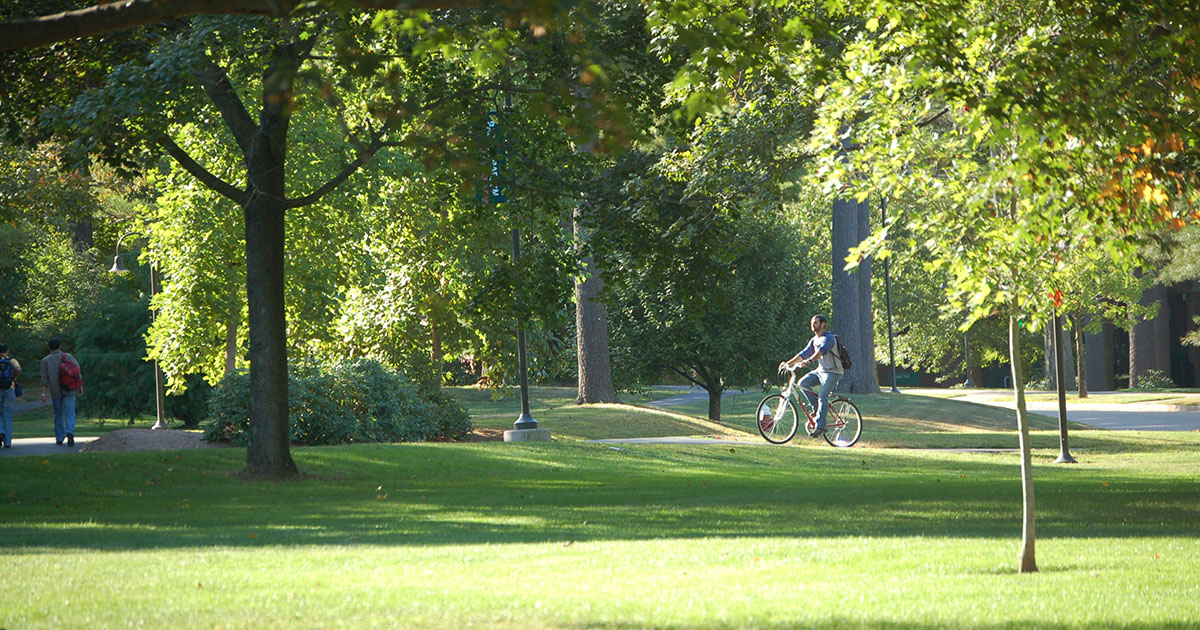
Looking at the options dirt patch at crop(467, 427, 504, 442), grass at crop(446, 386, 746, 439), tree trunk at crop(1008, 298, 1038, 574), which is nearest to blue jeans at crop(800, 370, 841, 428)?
grass at crop(446, 386, 746, 439)

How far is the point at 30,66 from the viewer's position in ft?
44.1

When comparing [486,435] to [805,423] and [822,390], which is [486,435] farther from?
[822,390]

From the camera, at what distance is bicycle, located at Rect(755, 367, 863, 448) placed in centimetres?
2028

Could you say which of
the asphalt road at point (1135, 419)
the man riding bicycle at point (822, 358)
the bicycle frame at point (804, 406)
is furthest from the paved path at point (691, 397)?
the man riding bicycle at point (822, 358)

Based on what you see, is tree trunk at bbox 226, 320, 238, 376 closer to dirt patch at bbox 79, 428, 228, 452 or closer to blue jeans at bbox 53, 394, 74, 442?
blue jeans at bbox 53, 394, 74, 442

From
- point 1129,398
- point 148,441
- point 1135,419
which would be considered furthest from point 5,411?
point 1129,398

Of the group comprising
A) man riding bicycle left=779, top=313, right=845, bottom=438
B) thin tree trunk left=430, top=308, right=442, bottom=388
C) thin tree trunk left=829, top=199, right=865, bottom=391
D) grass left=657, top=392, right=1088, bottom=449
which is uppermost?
thin tree trunk left=829, top=199, right=865, bottom=391

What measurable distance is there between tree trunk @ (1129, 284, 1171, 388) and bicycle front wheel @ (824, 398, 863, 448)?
112 feet

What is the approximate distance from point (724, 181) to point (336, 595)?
9.37 m

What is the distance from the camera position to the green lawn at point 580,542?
6.41m

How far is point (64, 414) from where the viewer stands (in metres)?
21.9

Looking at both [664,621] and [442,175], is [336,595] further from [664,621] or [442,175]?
[442,175]

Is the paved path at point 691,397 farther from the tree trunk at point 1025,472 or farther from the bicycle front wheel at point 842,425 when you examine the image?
the tree trunk at point 1025,472

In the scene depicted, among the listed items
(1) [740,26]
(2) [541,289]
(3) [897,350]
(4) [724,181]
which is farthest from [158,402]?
(3) [897,350]
